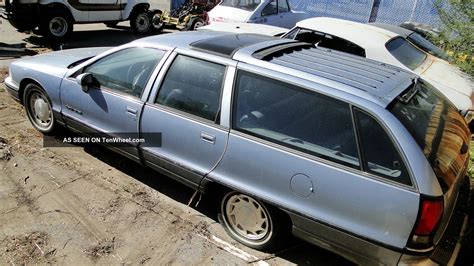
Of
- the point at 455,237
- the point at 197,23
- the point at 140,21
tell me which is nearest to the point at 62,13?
the point at 140,21

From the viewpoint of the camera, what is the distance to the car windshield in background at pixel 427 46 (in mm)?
6559

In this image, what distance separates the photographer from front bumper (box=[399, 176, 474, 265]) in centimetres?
258

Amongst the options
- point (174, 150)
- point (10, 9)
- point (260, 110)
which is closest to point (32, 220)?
point (174, 150)

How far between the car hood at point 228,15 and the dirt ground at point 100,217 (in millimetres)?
6173

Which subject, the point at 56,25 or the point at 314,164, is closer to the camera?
the point at 314,164

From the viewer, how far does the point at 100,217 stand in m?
3.57

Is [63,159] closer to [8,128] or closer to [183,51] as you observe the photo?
[8,128]

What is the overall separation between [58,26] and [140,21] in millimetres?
2869

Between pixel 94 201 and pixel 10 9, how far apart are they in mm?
7709

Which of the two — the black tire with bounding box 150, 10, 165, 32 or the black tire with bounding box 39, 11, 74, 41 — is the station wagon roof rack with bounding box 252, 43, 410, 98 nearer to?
the black tire with bounding box 39, 11, 74, 41

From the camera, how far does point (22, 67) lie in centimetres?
464

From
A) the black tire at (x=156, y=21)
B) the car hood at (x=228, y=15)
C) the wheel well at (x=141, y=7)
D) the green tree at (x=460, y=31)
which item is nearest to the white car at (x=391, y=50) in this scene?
the green tree at (x=460, y=31)

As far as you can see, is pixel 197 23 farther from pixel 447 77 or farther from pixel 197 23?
pixel 447 77

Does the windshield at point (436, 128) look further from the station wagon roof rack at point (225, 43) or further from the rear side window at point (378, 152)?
the station wagon roof rack at point (225, 43)
